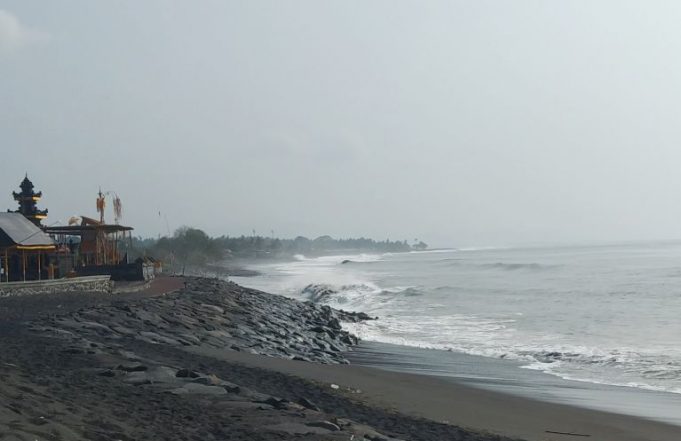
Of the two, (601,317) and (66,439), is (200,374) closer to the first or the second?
(66,439)

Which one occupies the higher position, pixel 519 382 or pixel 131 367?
pixel 131 367

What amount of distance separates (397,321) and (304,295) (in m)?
21.0

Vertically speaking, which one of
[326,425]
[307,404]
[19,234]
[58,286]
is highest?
[19,234]

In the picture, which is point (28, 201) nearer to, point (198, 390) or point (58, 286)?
point (58, 286)

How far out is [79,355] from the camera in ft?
38.8

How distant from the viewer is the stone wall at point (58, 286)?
2511 centimetres

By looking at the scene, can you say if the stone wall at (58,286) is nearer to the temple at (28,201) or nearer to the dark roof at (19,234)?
the dark roof at (19,234)

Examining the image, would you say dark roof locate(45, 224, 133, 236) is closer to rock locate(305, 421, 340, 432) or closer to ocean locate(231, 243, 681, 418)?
ocean locate(231, 243, 681, 418)

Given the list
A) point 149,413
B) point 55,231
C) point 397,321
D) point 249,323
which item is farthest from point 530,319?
point 55,231

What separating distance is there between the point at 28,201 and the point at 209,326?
23.3m

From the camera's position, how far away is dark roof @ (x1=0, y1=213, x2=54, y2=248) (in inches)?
1217

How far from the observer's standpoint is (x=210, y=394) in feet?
32.0

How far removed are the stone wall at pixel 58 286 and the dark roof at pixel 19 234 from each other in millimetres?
3964

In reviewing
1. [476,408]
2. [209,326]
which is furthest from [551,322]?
[476,408]
